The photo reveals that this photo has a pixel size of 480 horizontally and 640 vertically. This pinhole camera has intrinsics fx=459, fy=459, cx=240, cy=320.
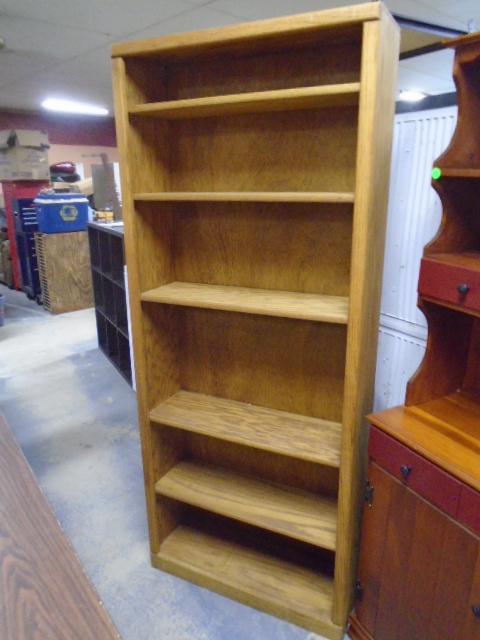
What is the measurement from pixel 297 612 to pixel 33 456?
1785 mm

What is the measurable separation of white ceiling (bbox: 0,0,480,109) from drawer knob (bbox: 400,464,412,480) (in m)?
2.54

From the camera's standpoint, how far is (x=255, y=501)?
1748 millimetres

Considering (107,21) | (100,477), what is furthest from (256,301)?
(107,21)

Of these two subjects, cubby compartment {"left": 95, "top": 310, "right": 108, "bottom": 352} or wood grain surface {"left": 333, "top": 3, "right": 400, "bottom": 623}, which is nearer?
wood grain surface {"left": 333, "top": 3, "right": 400, "bottom": 623}

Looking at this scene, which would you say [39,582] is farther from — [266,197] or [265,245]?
[265,245]

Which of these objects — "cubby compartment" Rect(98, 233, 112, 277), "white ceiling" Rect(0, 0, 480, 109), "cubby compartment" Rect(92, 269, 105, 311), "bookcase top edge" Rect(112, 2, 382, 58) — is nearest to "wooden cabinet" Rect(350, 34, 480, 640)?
"bookcase top edge" Rect(112, 2, 382, 58)

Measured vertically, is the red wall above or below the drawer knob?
above

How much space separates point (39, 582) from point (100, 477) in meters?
1.76

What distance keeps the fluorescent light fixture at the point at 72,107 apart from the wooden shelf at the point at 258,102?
22.5 feet

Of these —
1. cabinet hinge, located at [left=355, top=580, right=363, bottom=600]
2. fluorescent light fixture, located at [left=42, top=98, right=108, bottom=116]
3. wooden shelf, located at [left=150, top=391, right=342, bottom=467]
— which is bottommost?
cabinet hinge, located at [left=355, top=580, right=363, bottom=600]

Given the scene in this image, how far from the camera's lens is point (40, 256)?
542cm

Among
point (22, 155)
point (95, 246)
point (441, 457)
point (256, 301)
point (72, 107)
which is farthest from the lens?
point (72, 107)

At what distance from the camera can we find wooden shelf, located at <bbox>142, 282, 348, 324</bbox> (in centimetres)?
138

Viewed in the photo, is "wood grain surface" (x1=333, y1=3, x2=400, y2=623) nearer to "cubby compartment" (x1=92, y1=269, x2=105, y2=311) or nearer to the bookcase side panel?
the bookcase side panel
